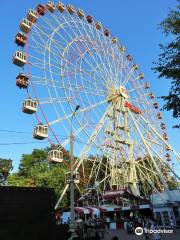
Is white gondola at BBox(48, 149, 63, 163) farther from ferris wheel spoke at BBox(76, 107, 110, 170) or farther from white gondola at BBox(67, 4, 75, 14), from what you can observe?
white gondola at BBox(67, 4, 75, 14)

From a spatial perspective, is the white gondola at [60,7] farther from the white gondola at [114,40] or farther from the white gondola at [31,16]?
the white gondola at [114,40]

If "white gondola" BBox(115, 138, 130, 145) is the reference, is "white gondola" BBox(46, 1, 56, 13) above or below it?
above

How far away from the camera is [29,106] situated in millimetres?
25281

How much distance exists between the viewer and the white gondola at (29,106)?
25.3 m

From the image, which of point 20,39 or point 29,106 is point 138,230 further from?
point 20,39

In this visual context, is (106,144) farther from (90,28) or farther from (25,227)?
(25,227)

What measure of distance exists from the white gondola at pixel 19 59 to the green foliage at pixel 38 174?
26.9 meters

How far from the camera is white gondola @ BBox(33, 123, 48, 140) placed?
25.1 metres

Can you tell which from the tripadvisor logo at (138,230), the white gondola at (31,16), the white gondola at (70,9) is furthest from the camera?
the white gondola at (70,9)

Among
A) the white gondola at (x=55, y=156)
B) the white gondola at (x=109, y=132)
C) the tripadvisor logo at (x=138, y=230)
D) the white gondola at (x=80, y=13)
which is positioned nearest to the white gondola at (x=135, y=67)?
the white gondola at (x=80, y=13)

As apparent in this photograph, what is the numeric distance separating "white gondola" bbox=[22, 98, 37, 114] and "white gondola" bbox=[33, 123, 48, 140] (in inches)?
48.8

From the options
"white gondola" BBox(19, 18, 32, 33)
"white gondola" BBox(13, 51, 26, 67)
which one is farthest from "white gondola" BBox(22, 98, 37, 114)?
"white gondola" BBox(19, 18, 32, 33)

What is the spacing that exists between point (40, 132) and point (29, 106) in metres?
2.19

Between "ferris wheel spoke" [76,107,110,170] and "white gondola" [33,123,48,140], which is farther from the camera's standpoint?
"ferris wheel spoke" [76,107,110,170]
